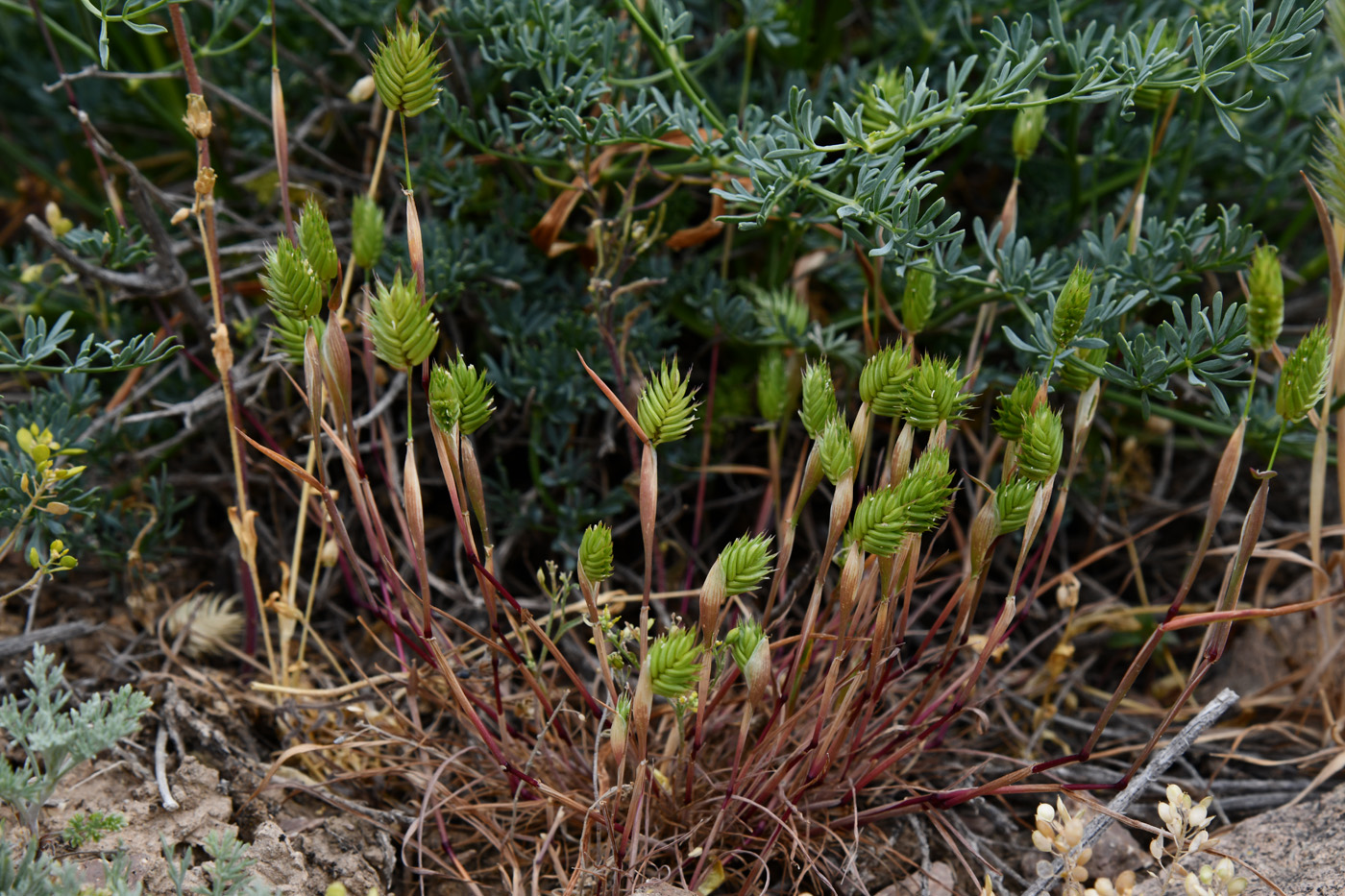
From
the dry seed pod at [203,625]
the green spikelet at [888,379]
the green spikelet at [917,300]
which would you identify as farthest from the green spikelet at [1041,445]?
the dry seed pod at [203,625]

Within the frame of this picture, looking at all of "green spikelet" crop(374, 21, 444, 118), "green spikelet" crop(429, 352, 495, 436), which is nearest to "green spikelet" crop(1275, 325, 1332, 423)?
"green spikelet" crop(429, 352, 495, 436)

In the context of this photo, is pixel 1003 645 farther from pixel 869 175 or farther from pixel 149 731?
pixel 149 731

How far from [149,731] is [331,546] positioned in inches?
13.1

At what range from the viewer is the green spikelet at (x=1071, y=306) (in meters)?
1.06

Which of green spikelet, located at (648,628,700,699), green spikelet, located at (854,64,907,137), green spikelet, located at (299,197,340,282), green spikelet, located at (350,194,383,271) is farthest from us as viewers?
green spikelet, located at (350,194,383,271)

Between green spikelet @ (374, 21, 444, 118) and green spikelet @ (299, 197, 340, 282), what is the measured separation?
140 millimetres

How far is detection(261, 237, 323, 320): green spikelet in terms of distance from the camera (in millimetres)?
997

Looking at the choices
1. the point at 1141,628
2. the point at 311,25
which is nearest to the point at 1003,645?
the point at 1141,628

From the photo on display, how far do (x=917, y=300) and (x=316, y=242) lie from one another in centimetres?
70

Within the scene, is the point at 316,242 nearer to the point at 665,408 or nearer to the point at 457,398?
the point at 457,398

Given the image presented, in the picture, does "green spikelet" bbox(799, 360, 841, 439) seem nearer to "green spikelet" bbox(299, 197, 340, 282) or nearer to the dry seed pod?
"green spikelet" bbox(299, 197, 340, 282)

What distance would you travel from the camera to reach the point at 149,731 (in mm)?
1338

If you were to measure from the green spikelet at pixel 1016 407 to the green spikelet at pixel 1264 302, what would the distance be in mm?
224

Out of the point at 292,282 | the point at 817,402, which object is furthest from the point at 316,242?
the point at 817,402
